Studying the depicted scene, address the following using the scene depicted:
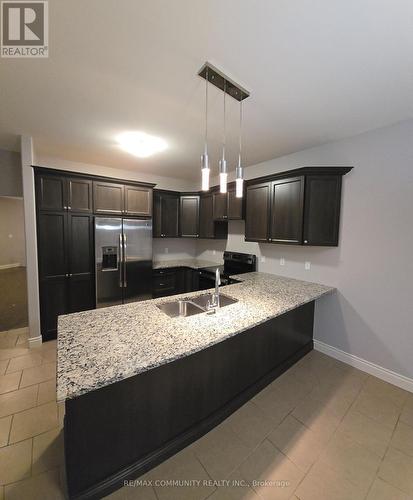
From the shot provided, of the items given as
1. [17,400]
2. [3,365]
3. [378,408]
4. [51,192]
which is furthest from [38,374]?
[378,408]

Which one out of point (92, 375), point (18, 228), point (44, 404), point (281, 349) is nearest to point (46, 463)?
point (44, 404)

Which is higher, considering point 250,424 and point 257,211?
point 257,211

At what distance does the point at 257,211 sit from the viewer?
330 centimetres

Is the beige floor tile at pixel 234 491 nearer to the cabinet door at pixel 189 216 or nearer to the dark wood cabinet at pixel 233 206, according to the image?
the dark wood cabinet at pixel 233 206

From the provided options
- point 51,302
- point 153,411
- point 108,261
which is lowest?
point 153,411

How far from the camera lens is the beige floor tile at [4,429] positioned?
164cm

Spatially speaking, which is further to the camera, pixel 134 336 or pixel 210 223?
pixel 210 223

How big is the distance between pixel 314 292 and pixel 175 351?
6.31ft

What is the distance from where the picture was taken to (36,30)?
130 cm

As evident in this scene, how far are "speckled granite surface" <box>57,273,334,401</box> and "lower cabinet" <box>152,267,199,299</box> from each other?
2095 mm

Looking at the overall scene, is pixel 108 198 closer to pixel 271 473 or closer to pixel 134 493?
pixel 134 493

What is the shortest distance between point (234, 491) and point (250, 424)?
51 cm

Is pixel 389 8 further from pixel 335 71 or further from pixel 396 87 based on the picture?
pixel 396 87

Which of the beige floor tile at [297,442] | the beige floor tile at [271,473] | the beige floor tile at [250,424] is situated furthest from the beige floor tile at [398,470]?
the beige floor tile at [250,424]
